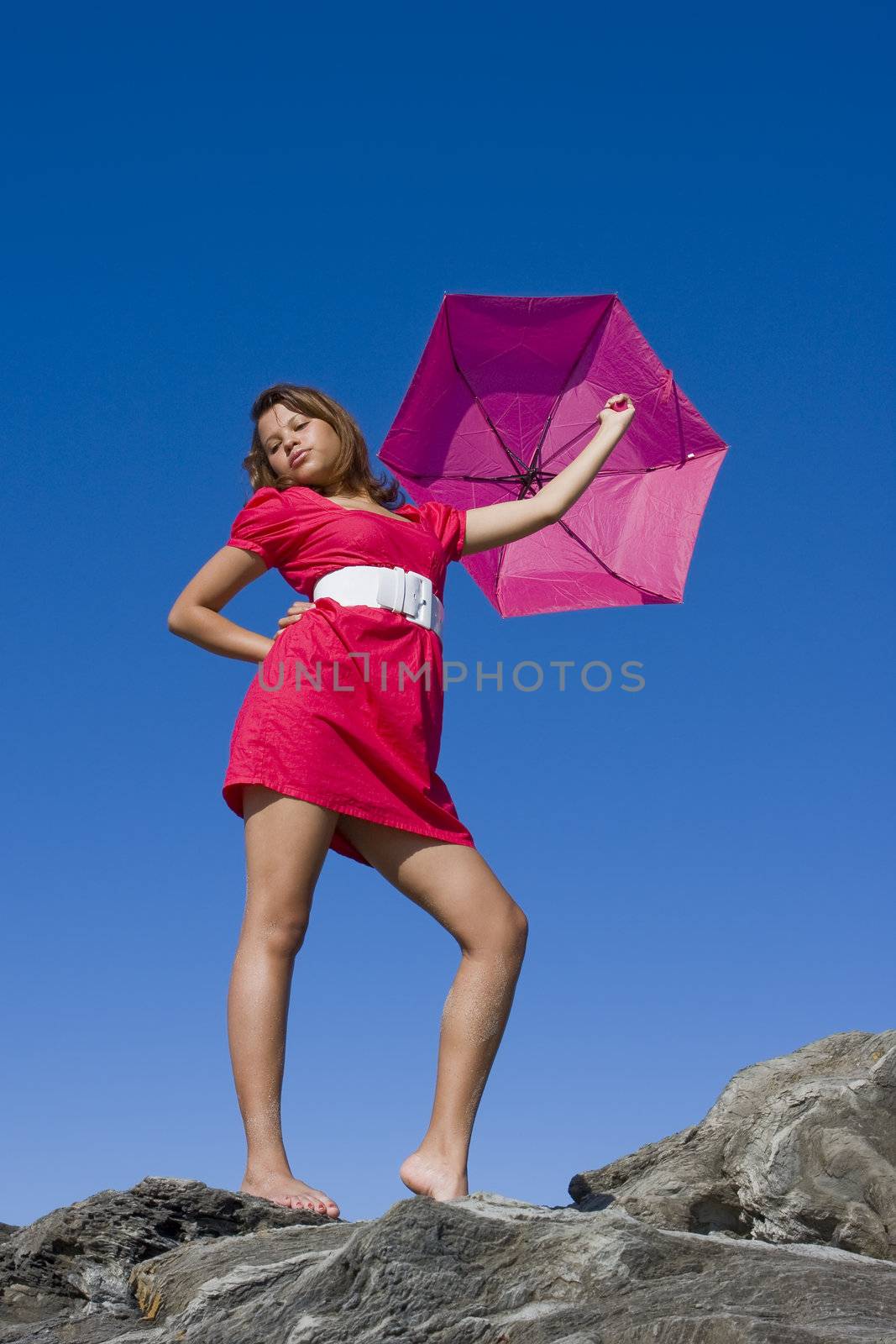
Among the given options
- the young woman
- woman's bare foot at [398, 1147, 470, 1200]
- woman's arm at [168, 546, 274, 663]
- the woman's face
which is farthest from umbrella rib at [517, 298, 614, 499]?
woman's bare foot at [398, 1147, 470, 1200]

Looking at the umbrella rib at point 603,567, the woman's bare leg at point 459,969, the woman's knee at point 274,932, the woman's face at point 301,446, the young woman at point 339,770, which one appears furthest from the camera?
the umbrella rib at point 603,567

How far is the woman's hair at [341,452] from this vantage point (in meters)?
5.27

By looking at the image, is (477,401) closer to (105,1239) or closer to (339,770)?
(339,770)

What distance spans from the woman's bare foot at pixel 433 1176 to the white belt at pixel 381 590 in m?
1.85

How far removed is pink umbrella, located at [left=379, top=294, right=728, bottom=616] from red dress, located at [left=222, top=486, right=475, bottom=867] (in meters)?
0.90

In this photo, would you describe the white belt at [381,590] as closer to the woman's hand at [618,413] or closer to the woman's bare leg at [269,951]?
the woman's bare leg at [269,951]

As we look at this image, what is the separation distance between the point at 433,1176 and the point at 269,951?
912 millimetres

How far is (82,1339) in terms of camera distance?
10.4 ft

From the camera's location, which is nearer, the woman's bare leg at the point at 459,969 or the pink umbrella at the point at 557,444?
the woman's bare leg at the point at 459,969

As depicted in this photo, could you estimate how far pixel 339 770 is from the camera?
177 inches

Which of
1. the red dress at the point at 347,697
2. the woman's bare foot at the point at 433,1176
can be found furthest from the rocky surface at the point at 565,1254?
the red dress at the point at 347,697

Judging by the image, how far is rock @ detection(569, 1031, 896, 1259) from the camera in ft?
12.7

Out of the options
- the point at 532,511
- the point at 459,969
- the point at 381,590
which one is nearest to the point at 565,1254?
the point at 459,969

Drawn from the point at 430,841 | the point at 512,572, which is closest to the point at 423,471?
the point at 512,572
